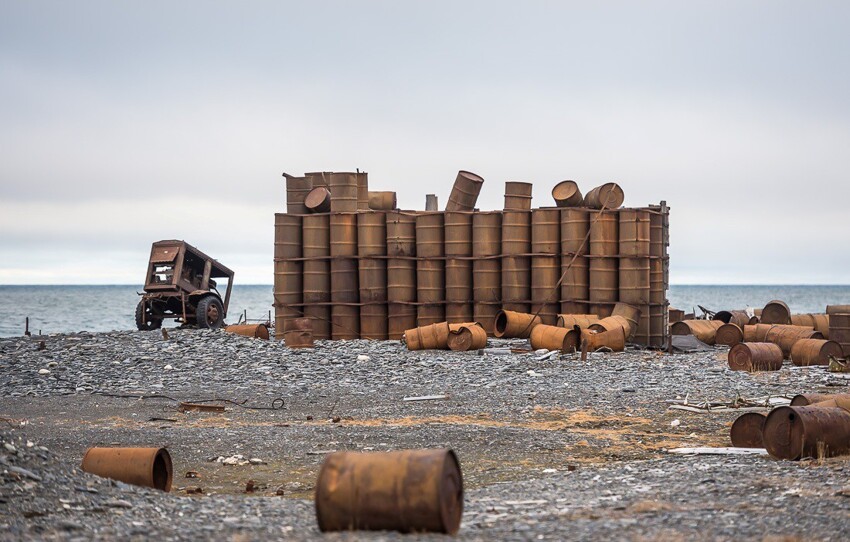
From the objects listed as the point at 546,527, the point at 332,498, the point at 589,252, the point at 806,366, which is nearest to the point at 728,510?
the point at 546,527

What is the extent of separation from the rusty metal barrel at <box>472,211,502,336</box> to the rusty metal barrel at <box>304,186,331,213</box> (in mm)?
4144

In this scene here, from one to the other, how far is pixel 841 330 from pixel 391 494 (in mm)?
16604

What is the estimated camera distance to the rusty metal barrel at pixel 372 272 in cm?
2638

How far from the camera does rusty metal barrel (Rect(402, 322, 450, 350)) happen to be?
23328 millimetres

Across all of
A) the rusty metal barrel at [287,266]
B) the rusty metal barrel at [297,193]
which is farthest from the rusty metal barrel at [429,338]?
the rusty metal barrel at [297,193]

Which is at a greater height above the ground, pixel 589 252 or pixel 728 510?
pixel 589 252

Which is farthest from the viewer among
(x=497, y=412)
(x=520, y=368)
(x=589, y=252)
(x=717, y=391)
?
(x=589, y=252)

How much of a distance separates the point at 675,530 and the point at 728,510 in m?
0.99

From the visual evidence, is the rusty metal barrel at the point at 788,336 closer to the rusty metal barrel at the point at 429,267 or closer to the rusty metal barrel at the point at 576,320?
the rusty metal barrel at the point at 576,320

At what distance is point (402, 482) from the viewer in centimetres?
683

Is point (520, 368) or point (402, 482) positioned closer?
point (402, 482)

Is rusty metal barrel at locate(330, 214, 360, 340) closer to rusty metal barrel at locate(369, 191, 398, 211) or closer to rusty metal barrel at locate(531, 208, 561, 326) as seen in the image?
rusty metal barrel at locate(369, 191, 398, 211)

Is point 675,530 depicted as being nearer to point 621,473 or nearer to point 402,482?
point 402,482

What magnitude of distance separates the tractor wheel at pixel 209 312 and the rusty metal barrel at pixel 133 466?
60.8 ft
